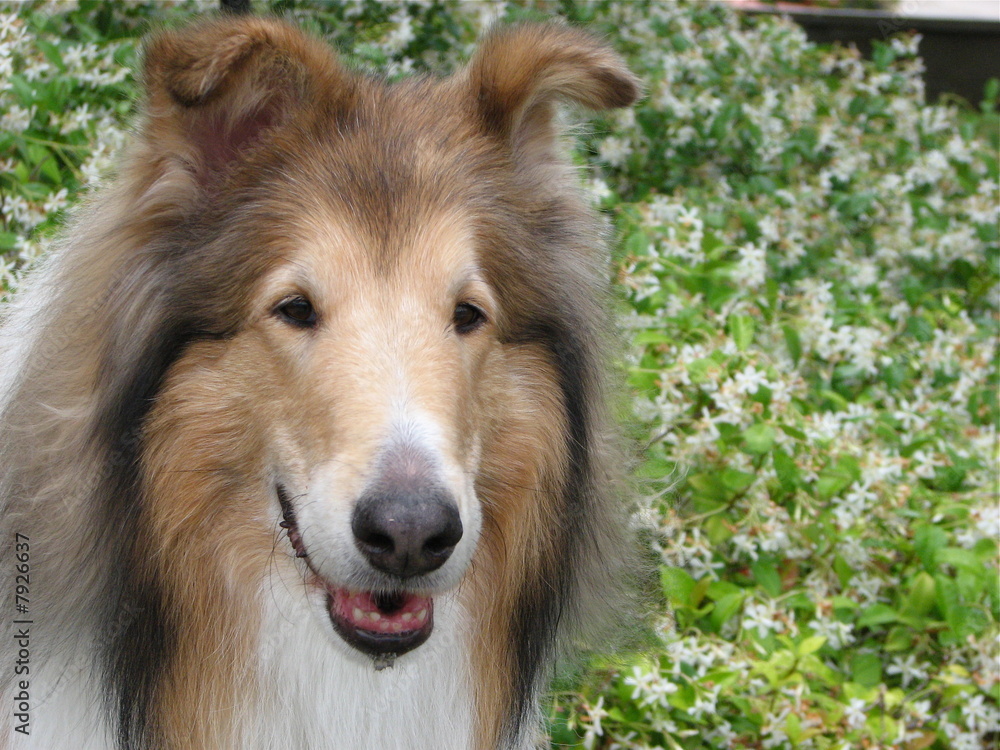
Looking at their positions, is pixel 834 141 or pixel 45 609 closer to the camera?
pixel 45 609

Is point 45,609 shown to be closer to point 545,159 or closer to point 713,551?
point 545,159

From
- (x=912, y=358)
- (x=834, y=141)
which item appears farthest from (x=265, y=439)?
(x=834, y=141)

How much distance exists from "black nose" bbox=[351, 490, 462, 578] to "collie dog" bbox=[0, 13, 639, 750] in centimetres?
1

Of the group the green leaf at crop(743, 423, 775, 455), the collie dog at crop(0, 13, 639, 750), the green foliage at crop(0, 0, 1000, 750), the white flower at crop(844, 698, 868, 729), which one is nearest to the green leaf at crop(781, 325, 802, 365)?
the green foliage at crop(0, 0, 1000, 750)

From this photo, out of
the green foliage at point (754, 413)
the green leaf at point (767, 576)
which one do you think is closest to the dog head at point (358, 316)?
the green foliage at point (754, 413)

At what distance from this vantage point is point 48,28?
4461 millimetres

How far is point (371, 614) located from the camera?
88.3 inches

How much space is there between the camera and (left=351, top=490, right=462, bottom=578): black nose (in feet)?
6.41

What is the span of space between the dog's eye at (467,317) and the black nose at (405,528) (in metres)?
0.48

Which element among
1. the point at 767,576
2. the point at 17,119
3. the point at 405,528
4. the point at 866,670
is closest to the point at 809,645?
the point at 767,576

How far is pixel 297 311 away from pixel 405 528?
55 centimetres

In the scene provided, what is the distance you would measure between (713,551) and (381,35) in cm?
289

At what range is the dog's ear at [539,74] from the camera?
2.48 metres

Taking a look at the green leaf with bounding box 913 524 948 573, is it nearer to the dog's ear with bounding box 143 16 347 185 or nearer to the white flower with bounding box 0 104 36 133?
the dog's ear with bounding box 143 16 347 185
